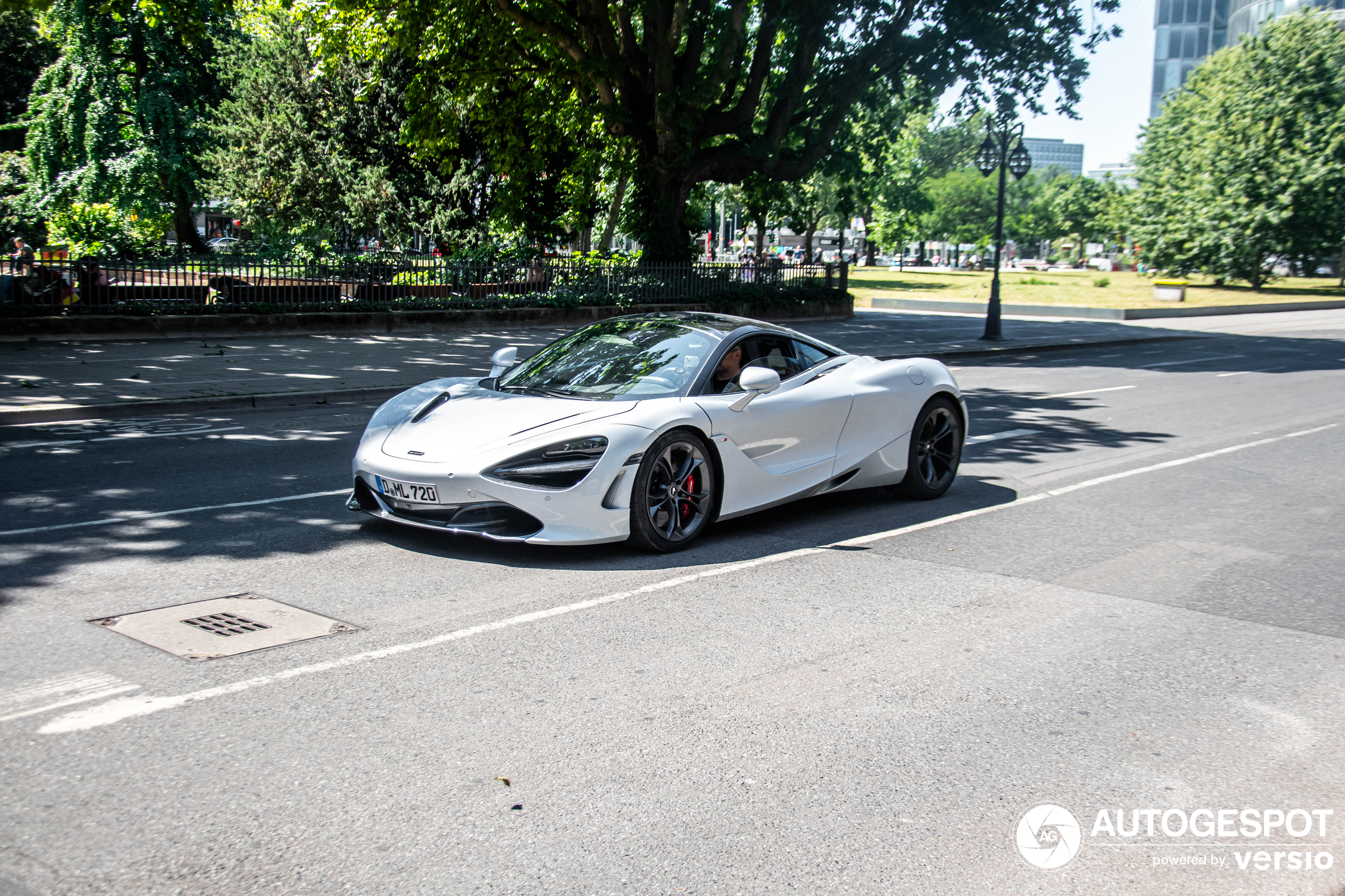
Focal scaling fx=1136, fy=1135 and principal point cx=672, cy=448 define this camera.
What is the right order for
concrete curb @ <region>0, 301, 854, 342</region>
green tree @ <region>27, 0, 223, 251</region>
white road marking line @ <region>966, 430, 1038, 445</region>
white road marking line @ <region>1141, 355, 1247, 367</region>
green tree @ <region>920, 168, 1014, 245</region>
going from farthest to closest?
green tree @ <region>920, 168, 1014, 245</region> < green tree @ <region>27, 0, 223, 251</region> < white road marking line @ <region>1141, 355, 1247, 367</region> < concrete curb @ <region>0, 301, 854, 342</region> < white road marking line @ <region>966, 430, 1038, 445</region>

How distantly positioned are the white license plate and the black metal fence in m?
14.8

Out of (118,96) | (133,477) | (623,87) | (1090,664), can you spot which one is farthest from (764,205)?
(1090,664)

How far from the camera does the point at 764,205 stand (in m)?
34.4

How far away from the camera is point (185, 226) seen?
38.2 m

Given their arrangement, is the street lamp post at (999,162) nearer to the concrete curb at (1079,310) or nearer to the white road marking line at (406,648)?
the concrete curb at (1079,310)

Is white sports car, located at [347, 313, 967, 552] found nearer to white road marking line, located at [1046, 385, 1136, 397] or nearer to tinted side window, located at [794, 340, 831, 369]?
tinted side window, located at [794, 340, 831, 369]

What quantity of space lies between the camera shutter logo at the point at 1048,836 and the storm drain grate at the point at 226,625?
3.35m

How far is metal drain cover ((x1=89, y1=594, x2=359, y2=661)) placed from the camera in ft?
15.9

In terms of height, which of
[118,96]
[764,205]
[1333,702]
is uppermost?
Answer: [118,96]

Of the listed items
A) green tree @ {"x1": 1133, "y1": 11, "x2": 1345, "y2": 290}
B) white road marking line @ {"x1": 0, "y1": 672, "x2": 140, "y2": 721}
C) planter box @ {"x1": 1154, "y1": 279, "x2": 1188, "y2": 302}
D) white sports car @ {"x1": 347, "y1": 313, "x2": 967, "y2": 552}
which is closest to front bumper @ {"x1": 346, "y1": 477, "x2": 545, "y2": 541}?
white sports car @ {"x1": 347, "y1": 313, "x2": 967, "y2": 552}

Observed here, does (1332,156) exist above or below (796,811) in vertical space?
above

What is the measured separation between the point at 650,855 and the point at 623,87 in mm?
25043

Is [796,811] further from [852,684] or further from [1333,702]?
[1333,702]

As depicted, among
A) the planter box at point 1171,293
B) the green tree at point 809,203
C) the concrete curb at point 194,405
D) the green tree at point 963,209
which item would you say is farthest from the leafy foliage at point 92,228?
the green tree at point 963,209
